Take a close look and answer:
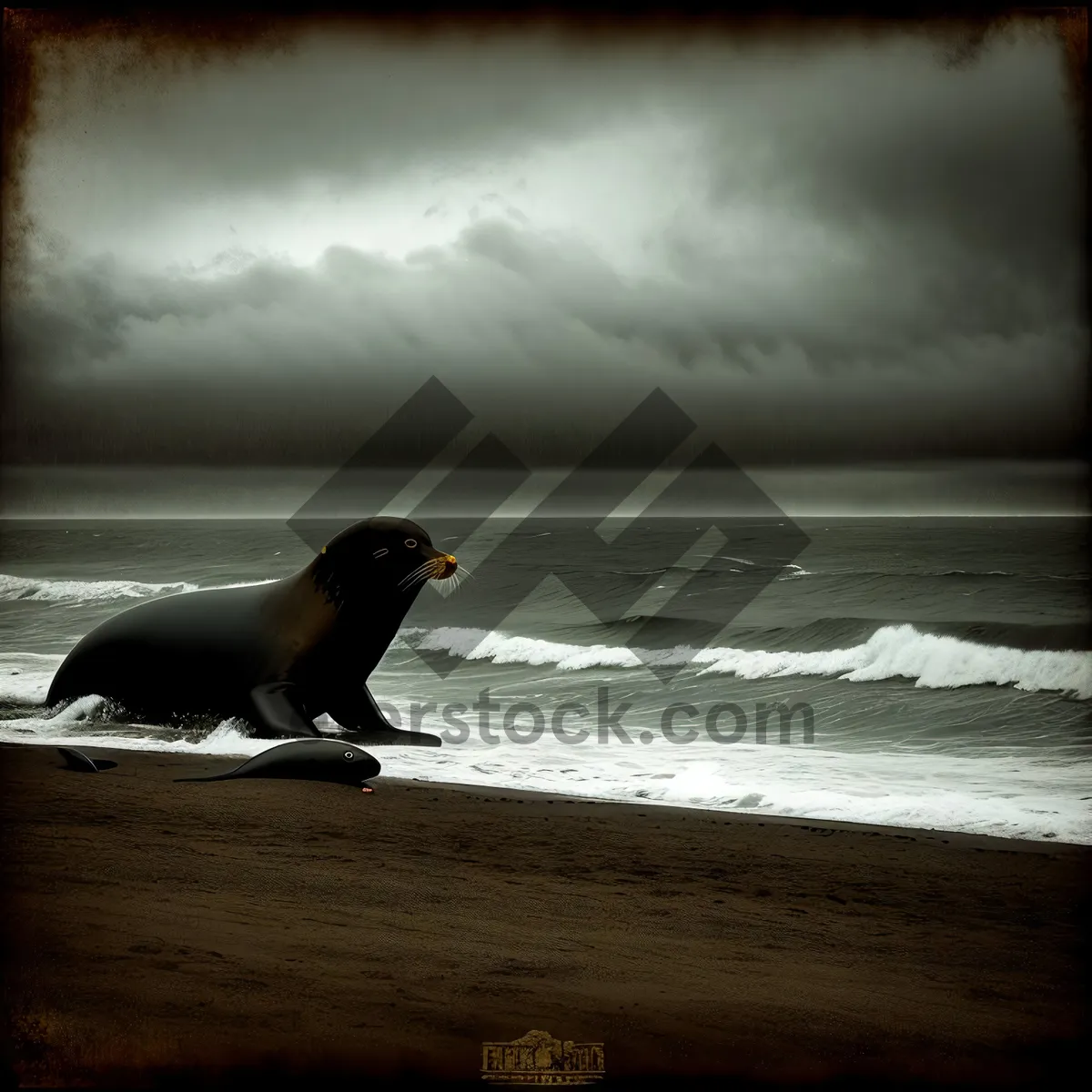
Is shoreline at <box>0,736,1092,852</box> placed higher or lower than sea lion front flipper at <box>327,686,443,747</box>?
lower

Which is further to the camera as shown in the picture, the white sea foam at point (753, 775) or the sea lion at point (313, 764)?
the sea lion at point (313, 764)

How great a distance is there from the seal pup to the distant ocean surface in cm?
32

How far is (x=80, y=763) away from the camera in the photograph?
3355 millimetres

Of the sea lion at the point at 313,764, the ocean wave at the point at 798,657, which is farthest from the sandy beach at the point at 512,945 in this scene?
the ocean wave at the point at 798,657

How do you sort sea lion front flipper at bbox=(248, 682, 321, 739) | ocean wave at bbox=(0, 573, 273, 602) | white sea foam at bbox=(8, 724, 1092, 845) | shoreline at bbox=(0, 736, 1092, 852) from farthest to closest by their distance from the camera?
sea lion front flipper at bbox=(248, 682, 321, 739)
white sea foam at bbox=(8, 724, 1092, 845)
ocean wave at bbox=(0, 573, 273, 602)
shoreline at bbox=(0, 736, 1092, 852)

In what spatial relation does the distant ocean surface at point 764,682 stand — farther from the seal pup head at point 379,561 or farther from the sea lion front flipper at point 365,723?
the seal pup head at point 379,561

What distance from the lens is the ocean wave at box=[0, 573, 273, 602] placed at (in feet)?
9.21

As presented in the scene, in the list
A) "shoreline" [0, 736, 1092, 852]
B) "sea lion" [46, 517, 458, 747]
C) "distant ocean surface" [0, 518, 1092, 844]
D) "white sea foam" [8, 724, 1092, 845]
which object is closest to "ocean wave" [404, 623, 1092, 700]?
"distant ocean surface" [0, 518, 1092, 844]

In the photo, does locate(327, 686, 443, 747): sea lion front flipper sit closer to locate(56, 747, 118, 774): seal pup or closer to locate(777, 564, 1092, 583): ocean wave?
locate(56, 747, 118, 774): seal pup

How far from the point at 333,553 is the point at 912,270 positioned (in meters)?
2.48

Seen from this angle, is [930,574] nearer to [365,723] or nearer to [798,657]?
[798,657]

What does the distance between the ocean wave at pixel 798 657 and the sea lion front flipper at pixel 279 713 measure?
5.15 feet

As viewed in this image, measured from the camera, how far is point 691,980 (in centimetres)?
179

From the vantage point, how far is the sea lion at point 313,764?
10.7 feet
